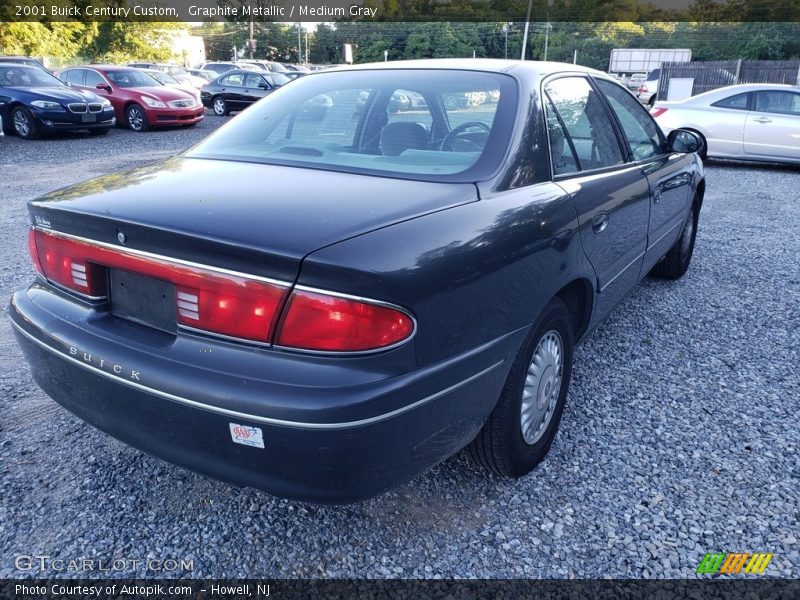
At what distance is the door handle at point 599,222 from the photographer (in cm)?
277

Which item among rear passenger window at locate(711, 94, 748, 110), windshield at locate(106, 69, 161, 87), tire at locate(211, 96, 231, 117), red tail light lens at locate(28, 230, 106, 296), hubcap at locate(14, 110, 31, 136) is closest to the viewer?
red tail light lens at locate(28, 230, 106, 296)

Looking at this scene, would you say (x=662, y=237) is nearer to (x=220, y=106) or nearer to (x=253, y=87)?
(x=253, y=87)

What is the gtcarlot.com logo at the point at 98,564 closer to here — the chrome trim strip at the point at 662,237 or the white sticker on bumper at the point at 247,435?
the white sticker on bumper at the point at 247,435

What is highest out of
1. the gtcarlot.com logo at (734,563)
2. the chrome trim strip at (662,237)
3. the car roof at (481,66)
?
the car roof at (481,66)

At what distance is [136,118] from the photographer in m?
15.4

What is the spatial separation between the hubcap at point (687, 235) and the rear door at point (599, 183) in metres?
1.54

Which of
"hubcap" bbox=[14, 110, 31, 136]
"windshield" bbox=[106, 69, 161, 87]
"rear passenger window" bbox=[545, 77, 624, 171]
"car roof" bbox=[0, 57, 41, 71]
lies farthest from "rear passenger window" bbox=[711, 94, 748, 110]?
"car roof" bbox=[0, 57, 41, 71]

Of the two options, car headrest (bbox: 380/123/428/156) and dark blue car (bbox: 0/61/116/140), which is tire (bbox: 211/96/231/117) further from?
car headrest (bbox: 380/123/428/156)

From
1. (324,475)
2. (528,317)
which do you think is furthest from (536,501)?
(324,475)

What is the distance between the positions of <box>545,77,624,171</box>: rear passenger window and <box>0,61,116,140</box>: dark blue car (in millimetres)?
12919

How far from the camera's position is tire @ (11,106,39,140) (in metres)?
13.1

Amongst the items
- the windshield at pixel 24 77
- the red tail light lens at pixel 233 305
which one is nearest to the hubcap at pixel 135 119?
the windshield at pixel 24 77

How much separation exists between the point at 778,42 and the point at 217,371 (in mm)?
56033

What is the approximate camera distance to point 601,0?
261 feet
